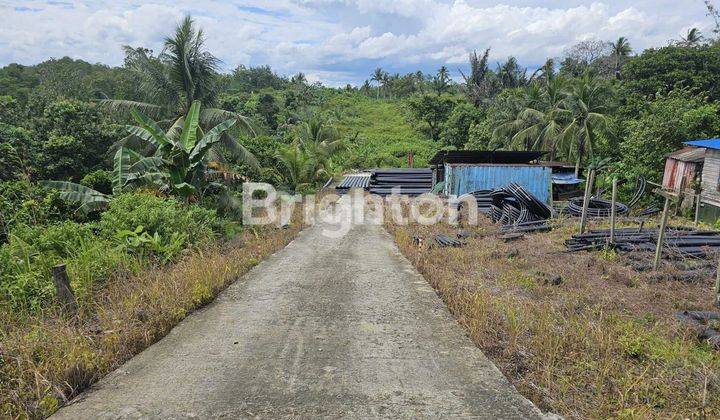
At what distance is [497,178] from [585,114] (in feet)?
29.4

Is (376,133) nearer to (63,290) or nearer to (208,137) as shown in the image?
(208,137)

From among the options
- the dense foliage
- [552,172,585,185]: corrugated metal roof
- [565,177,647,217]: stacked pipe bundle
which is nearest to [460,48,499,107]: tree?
the dense foliage

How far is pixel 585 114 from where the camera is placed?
72.0 ft

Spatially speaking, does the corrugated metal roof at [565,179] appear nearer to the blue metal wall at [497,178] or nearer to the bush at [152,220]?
the blue metal wall at [497,178]

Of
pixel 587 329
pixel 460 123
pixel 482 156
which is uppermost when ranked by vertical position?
pixel 460 123

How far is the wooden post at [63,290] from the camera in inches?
196

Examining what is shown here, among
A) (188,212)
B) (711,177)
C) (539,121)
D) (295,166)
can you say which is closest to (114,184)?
(188,212)

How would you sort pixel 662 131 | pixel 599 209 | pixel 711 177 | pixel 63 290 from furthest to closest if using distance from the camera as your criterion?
pixel 662 131 < pixel 711 177 < pixel 599 209 < pixel 63 290

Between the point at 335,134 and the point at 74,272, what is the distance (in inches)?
762

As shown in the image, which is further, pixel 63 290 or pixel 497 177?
pixel 497 177

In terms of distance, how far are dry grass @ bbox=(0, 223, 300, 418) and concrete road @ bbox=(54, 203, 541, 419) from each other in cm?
17

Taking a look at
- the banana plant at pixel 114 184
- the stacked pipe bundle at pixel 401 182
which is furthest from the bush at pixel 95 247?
the stacked pipe bundle at pixel 401 182

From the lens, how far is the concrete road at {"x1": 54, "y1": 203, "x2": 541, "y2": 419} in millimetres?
3652

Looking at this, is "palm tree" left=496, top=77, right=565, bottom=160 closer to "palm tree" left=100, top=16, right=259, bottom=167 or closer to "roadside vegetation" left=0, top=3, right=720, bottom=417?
"roadside vegetation" left=0, top=3, right=720, bottom=417
